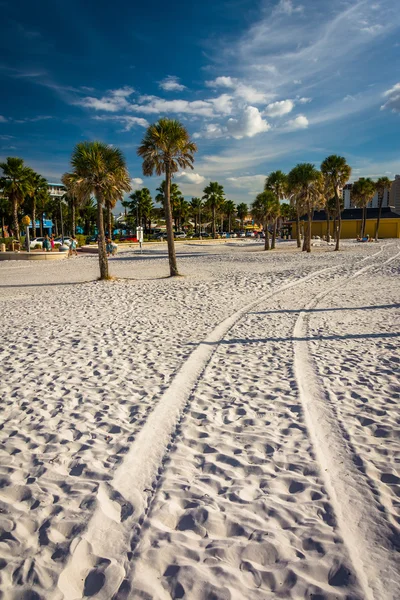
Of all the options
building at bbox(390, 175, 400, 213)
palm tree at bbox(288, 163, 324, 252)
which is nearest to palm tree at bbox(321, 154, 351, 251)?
palm tree at bbox(288, 163, 324, 252)

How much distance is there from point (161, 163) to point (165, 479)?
18.9 m

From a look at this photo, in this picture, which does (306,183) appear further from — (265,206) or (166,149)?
(166,149)

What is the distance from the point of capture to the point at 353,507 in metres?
3.45

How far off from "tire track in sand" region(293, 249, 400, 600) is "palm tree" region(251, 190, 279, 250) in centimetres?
4005

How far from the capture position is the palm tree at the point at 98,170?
18.3m

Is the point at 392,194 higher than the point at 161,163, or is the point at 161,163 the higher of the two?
the point at 392,194

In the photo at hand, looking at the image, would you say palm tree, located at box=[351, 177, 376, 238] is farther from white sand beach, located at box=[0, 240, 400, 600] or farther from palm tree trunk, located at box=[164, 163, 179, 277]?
white sand beach, located at box=[0, 240, 400, 600]

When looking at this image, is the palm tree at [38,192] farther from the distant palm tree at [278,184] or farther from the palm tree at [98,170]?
the palm tree at [98,170]

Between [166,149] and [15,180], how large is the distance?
32.7 m

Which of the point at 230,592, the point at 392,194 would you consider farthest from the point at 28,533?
the point at 392,194

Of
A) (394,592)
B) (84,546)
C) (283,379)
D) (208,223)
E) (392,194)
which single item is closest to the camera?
(394,592)

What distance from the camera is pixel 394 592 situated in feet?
8.67

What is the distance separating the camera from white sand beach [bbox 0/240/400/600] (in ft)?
9.22

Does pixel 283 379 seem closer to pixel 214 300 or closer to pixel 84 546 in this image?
pixel 84 546
